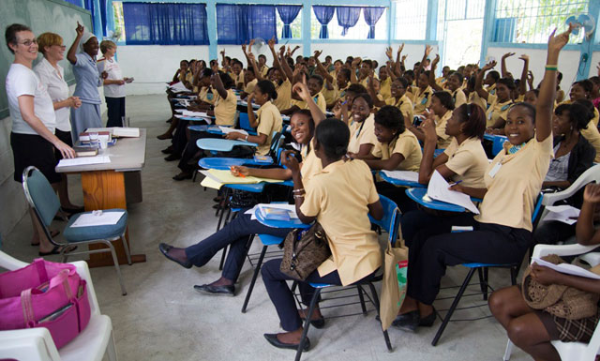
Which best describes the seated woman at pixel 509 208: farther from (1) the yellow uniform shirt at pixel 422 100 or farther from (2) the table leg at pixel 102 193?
(1) the yellow uniform shirt at pixel 422 100

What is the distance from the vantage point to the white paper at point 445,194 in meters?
2.24

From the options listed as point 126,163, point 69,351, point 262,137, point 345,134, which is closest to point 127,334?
point 69,351

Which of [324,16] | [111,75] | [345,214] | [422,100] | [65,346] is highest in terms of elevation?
[324,16]

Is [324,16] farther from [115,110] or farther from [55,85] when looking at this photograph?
[55,85]

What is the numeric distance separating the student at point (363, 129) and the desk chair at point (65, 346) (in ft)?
6.89

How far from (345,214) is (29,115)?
2257mm

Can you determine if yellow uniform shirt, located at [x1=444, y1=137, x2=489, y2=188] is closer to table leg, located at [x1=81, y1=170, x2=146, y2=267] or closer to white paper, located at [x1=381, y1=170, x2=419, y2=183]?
white paper, located at [x1=381, y1=170, x2=419, y2=183]

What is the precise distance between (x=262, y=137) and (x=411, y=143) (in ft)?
4.63

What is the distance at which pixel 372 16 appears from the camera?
15242 millimetres

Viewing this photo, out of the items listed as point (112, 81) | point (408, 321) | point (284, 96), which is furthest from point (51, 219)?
point (284, 96)

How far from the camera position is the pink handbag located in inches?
55.5

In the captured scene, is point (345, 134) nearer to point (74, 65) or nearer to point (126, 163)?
point (126, 163)

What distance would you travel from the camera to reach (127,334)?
231 centimetres

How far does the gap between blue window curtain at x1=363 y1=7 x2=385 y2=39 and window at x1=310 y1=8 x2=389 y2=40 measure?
11 centimetres
